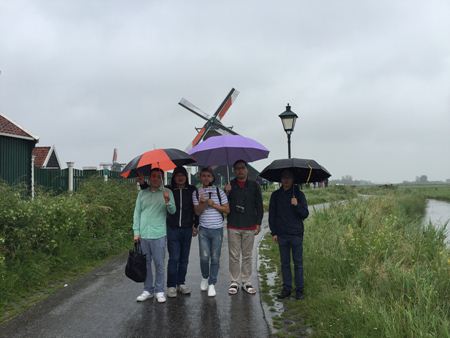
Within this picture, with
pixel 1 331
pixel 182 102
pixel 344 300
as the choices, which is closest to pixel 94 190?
pixel 1 331

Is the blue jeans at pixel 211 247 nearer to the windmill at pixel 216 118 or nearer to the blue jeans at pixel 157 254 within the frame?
the blue jeans at pixel 157 254

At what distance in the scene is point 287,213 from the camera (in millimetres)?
5207

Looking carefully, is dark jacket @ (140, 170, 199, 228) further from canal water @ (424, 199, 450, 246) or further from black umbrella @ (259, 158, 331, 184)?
canal water @ (424, 199, 450, 246)

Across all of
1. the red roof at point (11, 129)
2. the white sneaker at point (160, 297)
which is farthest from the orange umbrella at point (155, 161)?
the red roof at point (11, 129)

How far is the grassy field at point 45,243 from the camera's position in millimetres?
5445

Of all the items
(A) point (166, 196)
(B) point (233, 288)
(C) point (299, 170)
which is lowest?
(B) point (233, 288)

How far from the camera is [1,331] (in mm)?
4168

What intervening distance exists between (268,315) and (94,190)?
7.01m

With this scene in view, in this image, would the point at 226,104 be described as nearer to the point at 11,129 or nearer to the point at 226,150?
the point at 11,129

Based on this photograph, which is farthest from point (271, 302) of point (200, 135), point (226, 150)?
point (200, 135)

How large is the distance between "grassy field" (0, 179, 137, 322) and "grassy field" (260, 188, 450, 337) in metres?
3.17

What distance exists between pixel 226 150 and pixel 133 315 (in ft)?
7.75

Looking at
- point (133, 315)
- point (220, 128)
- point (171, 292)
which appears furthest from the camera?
point (220, 128)

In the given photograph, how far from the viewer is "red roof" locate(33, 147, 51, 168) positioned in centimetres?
2913
